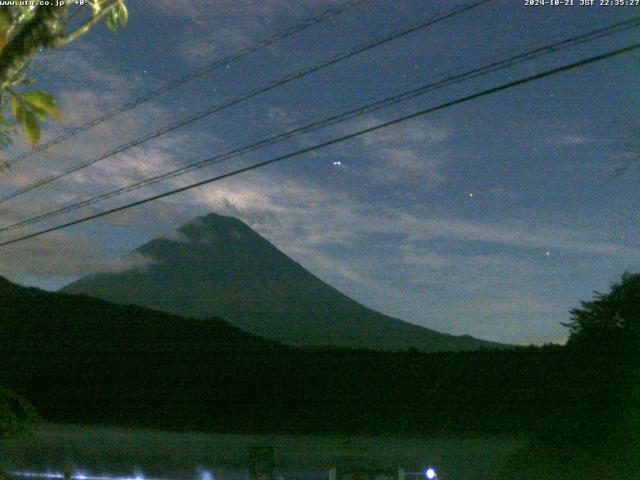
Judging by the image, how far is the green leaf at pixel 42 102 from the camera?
281 centimetres

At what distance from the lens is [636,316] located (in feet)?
52.8

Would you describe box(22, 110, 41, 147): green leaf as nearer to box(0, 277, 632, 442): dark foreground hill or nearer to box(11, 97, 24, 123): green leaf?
box(11, 97, 24, 123): green leaf

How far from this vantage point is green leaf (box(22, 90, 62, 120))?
281 centimetres

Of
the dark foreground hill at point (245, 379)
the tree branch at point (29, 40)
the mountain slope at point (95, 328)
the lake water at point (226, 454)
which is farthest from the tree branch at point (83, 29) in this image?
the mountain slope at point (95, 328)

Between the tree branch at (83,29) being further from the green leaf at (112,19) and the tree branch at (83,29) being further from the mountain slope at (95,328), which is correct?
the mountain slope at (95,328)

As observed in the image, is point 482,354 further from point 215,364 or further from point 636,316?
point 215,364

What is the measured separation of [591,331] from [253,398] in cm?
1292

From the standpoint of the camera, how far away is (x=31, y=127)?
9.28 ft

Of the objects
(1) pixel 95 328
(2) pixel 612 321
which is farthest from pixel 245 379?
(2) pixel 612 321

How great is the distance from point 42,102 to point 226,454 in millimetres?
21240

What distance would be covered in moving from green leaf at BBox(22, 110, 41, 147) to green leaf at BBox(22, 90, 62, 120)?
3 centimetres

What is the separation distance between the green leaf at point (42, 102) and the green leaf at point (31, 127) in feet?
0.10

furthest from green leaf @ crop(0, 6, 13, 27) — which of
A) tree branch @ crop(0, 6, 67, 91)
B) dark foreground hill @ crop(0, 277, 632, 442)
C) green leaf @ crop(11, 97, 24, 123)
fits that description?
dark foreground hill @ crop(0, 277, 632, 442)

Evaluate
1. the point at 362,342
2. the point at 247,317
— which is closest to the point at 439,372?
the point at 362,342
